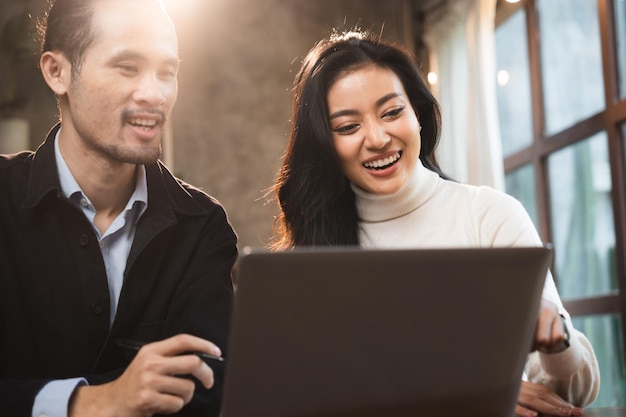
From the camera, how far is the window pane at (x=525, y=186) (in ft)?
13.5

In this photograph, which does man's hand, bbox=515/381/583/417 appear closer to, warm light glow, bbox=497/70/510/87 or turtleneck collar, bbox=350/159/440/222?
turtleneck collar, bbox=350/159/440/222

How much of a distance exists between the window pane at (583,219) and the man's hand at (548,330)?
239 cm

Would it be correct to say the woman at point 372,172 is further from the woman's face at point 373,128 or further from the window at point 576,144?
the window at point 576,144

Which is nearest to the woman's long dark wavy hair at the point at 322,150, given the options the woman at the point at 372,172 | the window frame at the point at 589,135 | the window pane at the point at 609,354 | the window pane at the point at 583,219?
the woman at the point at 372,172

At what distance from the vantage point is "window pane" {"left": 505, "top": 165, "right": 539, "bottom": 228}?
411cm

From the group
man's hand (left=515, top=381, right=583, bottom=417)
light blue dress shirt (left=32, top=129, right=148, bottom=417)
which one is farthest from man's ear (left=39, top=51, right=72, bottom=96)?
man's hand (left=515, top=381, right=583, bottom=417)

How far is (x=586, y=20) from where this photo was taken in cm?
359

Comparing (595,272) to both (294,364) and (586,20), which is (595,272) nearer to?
(586,20)

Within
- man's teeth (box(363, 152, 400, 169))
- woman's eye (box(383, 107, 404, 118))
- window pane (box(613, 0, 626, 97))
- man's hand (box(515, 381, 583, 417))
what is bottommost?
man's hand (box(515, 381, 583, 417))

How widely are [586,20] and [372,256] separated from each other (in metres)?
3.05

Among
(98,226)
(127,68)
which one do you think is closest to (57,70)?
(127,68)

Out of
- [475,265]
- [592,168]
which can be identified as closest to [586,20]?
[592,168]

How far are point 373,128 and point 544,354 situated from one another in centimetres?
64

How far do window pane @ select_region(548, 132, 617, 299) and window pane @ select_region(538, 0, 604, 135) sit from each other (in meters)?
0.17
